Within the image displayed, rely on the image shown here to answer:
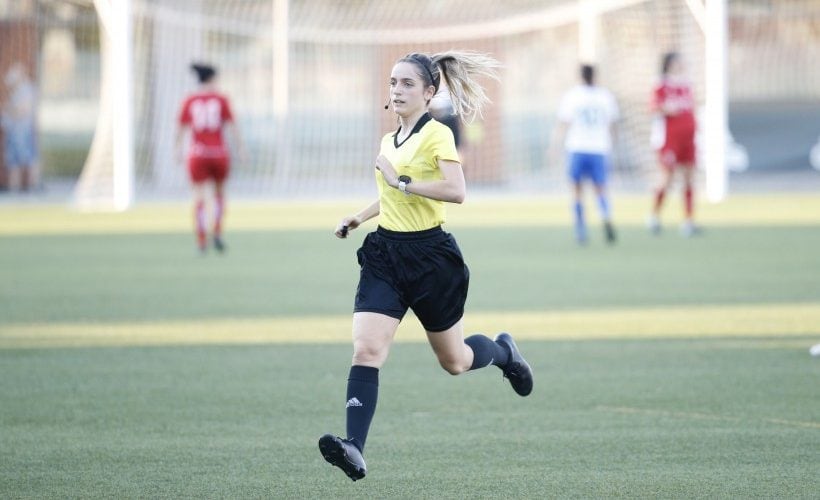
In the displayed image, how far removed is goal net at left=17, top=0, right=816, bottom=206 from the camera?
98.6ft

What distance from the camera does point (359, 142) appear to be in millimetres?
35062

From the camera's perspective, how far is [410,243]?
613cm

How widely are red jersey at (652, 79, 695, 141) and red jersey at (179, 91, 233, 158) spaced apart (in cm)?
601

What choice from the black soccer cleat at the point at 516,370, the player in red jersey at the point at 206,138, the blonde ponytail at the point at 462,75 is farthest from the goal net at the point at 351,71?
the blonde ponytail at the point at 462,75

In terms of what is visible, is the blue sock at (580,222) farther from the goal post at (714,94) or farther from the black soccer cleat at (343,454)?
the black soccer cleat at (343,454)

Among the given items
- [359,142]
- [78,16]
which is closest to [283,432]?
[359,142]

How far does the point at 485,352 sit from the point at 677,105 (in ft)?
43.5

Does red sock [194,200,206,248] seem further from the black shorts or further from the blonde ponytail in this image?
A: the black shorts

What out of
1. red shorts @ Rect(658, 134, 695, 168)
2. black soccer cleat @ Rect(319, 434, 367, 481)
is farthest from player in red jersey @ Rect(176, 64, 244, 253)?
black soccer cleat @ Rect(319, 434, 367, 481)

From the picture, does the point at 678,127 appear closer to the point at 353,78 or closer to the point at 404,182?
the point at 404,182

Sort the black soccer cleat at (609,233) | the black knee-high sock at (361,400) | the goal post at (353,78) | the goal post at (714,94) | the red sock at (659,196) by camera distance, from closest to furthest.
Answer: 1. the black knee-high sock at (361,400)
2. the black soccer cleat at (609,233)
3. the red sock at (659,196)
4. the goal post at (714,94)
5. the goal post at (353,78)

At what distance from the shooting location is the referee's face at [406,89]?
6.16 meters

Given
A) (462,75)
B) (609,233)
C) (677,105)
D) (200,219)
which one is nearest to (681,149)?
(677,105)

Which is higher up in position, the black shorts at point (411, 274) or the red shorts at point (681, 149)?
the red shorts at point (681, 149)
